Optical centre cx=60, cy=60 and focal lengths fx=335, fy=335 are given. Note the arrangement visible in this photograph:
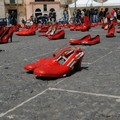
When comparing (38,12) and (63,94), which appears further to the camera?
(38,12)

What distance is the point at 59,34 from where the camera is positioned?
17000mm

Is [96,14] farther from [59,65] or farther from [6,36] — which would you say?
[59,65]

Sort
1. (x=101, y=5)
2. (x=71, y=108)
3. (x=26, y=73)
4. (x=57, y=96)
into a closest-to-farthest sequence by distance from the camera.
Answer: (x=71, y=108), (x=57, y=96), (x=26, y=73), (x=101, y=5)

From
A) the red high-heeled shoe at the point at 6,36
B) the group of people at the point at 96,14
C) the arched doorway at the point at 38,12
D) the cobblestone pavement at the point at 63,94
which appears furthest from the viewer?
the arched doorway at the point at 38,12

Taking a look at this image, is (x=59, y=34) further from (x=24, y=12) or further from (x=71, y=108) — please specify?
(x=24, y=12)

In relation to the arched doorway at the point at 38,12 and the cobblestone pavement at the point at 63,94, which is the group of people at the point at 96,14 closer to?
the cobblestone pavement at the point at 63,94

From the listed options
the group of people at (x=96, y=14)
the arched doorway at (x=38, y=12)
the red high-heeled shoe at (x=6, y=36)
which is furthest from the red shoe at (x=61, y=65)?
the arched doorway at (x=38, y=12)

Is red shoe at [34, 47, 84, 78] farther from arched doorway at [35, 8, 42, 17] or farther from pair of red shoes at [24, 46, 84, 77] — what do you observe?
arched doorway at [35, 8, 42, 17]

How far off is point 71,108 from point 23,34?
15621mm

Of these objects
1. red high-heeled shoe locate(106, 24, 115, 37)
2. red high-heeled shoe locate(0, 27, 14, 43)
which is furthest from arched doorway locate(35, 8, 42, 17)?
red high-heeled shoe locate(0, 27, 14, 43)

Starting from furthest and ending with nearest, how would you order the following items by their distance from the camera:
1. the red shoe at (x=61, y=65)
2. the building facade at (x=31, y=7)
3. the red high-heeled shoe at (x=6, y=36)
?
the building facade at (x=31, y=7) → the red high-heeled shoe at (x=6, y=36) → the red shoe at (x=61, y=65)

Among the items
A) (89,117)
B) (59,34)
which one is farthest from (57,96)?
(59,34)

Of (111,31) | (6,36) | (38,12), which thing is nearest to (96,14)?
(111,31)

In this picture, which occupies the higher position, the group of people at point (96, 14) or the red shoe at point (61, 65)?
the red shoe at point (61, 65)
